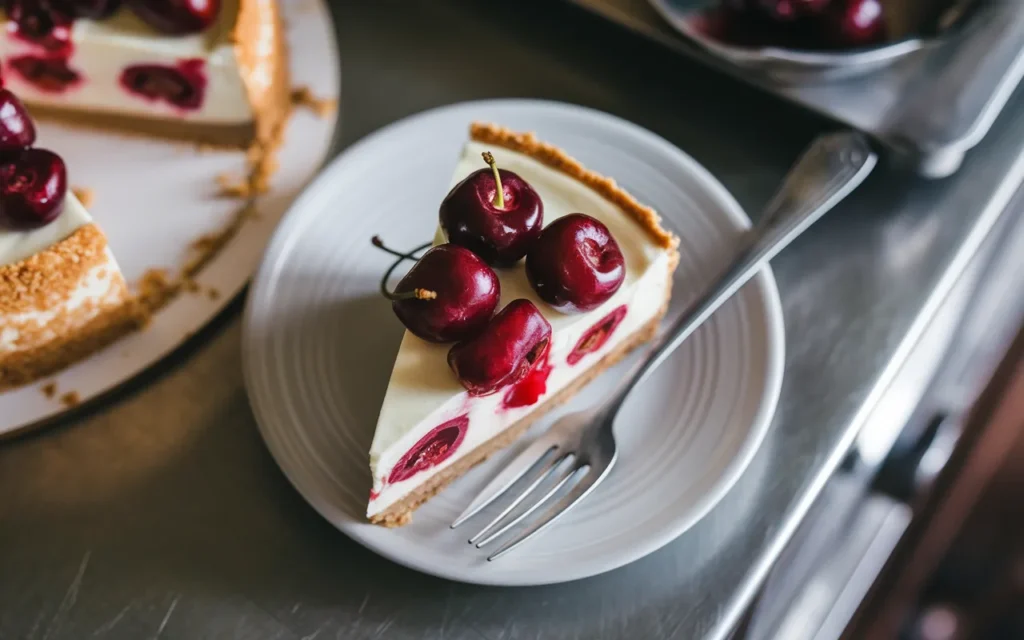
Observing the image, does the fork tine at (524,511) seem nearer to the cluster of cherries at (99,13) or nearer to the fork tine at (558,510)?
the fork tine at (558,510)

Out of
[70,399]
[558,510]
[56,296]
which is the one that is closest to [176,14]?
[56,296]

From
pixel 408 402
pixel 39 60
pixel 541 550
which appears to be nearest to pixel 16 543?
pixel 408 402

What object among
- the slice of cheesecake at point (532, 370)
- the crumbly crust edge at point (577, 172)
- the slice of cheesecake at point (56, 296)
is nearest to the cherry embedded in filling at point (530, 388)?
the slice of cheesecake at point (532, 370)

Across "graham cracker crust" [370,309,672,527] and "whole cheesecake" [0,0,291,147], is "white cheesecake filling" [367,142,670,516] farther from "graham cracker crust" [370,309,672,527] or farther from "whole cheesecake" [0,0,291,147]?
"whole cheesecake" [0,0,291,147]

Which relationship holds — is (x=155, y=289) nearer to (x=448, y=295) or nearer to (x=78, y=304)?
(x=78, y=304)

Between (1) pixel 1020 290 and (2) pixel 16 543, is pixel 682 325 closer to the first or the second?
(1) pixel 1020 290

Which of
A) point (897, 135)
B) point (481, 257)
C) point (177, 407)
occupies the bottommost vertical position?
point (177, 407)
